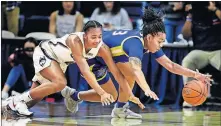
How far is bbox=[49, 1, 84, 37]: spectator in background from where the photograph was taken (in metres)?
8.09

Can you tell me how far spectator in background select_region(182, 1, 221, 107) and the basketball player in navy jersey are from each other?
235 centimetres

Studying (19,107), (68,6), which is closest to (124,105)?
(19,107)

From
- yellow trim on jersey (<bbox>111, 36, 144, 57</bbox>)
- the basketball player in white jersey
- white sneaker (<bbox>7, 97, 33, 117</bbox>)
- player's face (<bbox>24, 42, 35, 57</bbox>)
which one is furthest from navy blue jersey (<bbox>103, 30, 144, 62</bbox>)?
player's face (<bbox>24, 42, 35, 57</bbox>)

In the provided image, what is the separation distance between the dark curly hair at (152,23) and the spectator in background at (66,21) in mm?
3072

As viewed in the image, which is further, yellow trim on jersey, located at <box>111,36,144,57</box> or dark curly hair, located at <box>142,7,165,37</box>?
yellow trim on jersey, located at <box>111,36,144,57</box>

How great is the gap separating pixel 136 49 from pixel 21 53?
3.39 meters

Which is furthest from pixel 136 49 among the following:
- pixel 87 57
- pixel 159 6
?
pixel 159 6

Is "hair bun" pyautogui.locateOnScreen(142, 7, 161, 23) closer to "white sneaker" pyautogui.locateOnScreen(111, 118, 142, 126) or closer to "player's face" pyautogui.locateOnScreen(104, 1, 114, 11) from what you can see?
"white sneaker" pyautogui.locateOnScreen(111, 118, 142, 126)

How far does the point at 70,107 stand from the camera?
18.1 feet

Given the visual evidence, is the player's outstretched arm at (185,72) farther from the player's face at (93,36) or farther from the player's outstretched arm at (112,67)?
the player's face at (93,36)

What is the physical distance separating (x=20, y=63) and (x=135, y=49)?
3478mm

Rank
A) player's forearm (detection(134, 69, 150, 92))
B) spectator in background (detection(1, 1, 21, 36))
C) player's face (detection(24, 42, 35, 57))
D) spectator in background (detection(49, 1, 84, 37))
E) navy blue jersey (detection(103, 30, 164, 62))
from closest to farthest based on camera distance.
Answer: player's forearm (detection(134, 69, 150, 92)) < navy blue jersey (detection(103, 30, 164, 62)) < player's face (detection(24, 42, 35, 57)) < spectator in background (detection(49, 1, 84, 37)) < spectator in background (detection(1, 1, 21, 36))

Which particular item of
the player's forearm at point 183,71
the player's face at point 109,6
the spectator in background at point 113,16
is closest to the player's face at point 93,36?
the player's forearm at point 183,71

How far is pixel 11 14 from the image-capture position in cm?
844
